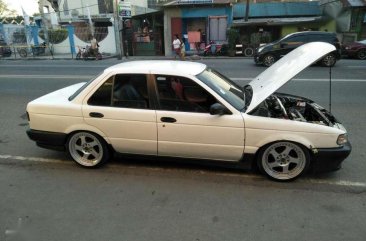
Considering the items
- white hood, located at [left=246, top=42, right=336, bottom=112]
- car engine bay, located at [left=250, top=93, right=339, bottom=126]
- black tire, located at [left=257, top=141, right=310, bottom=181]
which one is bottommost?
black tire, located at [left=257, top=141, right=310, bottom=181]

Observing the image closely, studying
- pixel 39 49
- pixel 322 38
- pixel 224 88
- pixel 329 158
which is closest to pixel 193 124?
pixel 224 88

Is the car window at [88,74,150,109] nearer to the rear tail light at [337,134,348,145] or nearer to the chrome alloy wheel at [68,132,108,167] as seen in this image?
the chrome alloy wheel at [68,132,108,167]

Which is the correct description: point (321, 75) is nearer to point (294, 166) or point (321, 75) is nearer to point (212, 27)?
point (294, 166)

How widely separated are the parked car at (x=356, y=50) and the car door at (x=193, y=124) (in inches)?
719

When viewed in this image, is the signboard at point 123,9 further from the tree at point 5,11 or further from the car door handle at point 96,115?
the tree at point 5,11

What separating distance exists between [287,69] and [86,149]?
2.88m

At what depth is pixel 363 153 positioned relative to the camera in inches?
203

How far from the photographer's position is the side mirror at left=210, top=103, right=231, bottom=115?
413 cm

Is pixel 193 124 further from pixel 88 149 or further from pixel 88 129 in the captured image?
pixel 88 149

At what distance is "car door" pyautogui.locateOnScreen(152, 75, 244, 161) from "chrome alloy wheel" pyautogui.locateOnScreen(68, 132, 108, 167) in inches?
34.9

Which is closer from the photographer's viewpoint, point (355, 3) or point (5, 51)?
point (355, 3)

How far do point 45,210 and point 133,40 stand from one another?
25.5 meters

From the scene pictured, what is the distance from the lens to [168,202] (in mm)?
3887

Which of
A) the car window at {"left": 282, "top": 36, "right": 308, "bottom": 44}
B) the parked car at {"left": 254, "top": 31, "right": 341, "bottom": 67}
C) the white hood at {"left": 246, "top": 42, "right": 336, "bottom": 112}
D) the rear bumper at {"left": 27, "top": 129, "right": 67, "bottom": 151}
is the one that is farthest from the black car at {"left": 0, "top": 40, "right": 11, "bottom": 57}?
the white hood at {"left": 246, "top": 42, "right": 336, "bottom": 112}
